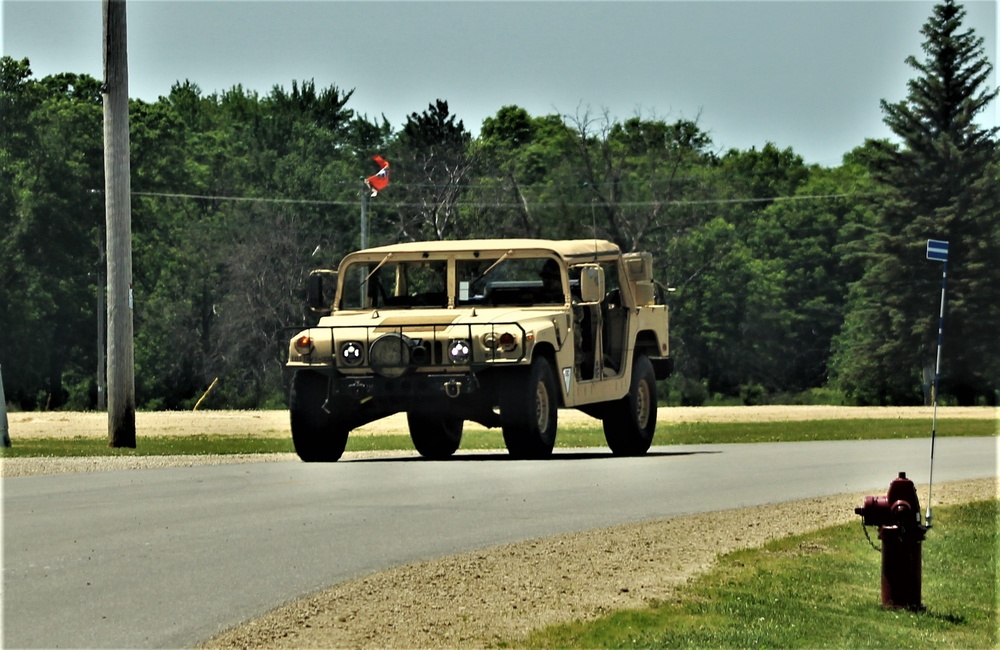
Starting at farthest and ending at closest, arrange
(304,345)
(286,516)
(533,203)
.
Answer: (533,203) → (304,345) → (286,516)

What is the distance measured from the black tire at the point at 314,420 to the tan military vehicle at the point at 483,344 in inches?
0.6

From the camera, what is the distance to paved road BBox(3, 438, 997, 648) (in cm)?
967

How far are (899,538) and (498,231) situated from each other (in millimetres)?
59046

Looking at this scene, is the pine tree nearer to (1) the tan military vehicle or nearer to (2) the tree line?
(2) the tree line

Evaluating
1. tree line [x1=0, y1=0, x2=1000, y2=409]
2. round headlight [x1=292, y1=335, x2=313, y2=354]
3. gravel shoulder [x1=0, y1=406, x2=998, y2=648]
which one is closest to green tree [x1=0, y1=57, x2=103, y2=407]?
tree line [x1=0, y1=0, x2=1000, y2=409]

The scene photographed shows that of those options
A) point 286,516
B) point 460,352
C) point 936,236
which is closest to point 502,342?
point 460,352

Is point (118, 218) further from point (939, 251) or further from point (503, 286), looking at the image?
point (939, 251)

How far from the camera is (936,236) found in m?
66.2

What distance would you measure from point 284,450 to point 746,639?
1674cm

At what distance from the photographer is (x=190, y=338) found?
7331 cm

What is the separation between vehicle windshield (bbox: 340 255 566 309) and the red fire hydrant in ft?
35.4

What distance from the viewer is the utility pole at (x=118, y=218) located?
24.2m

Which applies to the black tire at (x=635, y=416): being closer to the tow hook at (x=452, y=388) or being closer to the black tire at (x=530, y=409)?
the black tire at (x=530, y=409)

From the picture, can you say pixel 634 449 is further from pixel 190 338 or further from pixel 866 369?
pixel 190 338
